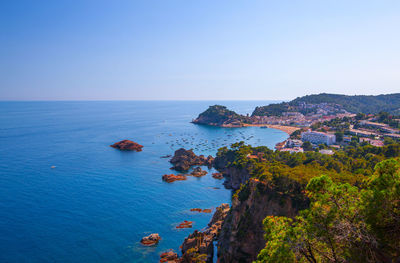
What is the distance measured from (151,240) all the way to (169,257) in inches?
177

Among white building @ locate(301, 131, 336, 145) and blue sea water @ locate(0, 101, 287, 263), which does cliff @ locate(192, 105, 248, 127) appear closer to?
white building @ locate(301, 131, 336, 145)

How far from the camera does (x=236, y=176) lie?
51.4 metres

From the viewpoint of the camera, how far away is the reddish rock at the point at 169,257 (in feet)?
89.4

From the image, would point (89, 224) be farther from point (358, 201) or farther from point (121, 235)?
point (358, 201)

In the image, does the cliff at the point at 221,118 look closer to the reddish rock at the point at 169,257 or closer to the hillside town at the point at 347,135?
the hillside town at the point at 347,135

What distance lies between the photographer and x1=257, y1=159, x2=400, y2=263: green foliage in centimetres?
936

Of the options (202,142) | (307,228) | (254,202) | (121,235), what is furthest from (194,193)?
(202,142)

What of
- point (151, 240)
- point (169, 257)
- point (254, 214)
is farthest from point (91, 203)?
point (254, 214)

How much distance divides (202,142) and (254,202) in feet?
228

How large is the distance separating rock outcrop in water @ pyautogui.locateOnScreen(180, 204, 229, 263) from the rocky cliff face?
1.43 m

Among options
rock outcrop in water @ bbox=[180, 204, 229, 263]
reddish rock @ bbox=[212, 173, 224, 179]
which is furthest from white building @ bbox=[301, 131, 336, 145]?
rock outcrop in water @ bbox=[180, 204, 229, 263]

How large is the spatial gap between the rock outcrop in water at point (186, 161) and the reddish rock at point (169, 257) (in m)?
33.9

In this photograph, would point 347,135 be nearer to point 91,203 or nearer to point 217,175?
point 217,175

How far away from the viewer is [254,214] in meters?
26.1
